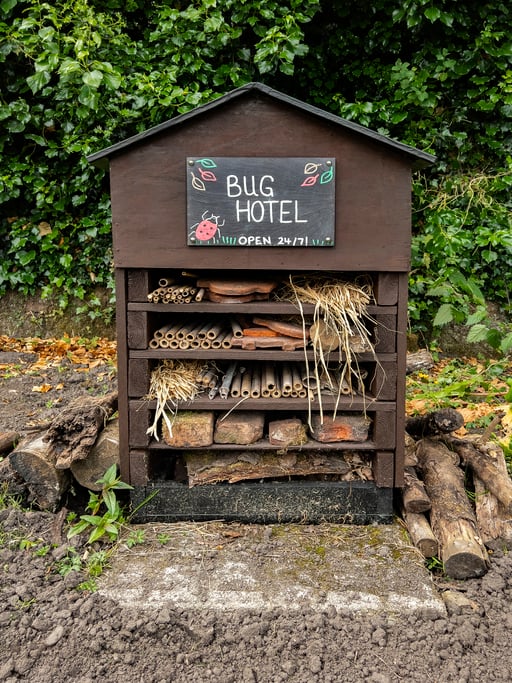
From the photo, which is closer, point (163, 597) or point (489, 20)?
point (163, 597)

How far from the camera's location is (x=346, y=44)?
6.15m

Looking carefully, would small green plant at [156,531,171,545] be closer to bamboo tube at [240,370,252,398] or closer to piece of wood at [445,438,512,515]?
bamboo tube at [240,370,252,398]

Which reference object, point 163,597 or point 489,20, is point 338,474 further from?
point 489,20

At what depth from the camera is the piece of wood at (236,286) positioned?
2.86m

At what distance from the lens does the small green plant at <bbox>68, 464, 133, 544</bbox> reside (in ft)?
9.25

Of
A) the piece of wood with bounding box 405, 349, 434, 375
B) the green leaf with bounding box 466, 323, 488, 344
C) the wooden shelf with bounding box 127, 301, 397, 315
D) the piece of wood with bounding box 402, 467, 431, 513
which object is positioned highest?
the wooden shelf with bounding box 127, 301, 397, 315

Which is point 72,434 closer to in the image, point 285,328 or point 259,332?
point 259,332

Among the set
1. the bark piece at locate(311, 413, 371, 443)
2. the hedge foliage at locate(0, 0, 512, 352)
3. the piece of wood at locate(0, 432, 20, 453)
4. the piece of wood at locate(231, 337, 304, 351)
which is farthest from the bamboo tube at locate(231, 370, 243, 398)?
the hedge foliage at locate(0, 0, 512, 352)

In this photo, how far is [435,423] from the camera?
346 cm

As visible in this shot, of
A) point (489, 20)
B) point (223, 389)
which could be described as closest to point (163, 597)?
point (223, 389)

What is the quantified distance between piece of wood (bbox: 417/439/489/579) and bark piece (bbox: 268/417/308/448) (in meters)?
0.80

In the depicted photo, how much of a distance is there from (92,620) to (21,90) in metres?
5.93

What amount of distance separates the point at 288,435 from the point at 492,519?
3.87 feet

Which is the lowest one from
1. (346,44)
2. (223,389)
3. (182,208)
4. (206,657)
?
(206,657)
